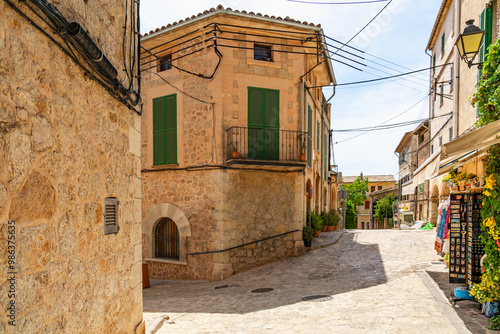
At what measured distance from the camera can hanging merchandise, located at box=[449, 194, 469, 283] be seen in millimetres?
6004

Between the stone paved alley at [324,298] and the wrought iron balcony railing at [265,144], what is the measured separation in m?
3.43

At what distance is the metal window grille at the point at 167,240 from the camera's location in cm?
1131

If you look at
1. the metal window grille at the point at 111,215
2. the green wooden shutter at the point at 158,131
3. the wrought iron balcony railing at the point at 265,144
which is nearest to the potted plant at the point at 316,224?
A: the wrought iron balcony railing at the point at 265,144

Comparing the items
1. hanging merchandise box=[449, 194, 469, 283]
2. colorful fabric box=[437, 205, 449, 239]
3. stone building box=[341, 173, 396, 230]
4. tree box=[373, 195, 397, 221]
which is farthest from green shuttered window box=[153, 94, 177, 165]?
stone building box=[341, 173, 396, 230]

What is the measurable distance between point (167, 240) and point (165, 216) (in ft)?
3.07

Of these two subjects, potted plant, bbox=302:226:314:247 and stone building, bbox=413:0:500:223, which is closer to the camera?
stone building, bbox=413:0:500:223

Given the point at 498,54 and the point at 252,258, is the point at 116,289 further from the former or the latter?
the point at 252,258

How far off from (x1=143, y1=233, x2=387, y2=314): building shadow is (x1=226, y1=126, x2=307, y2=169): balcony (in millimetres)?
3212

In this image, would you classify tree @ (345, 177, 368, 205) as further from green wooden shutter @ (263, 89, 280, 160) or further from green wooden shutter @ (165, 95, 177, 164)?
green wooden shutter @ (165, 95, 177, 164)

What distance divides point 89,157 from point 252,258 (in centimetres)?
820

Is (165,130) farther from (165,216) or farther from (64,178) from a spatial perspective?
(64,178)

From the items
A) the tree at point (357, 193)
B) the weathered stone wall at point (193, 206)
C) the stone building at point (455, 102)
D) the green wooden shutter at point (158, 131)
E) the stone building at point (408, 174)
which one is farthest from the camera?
the tree at point (357, 193)

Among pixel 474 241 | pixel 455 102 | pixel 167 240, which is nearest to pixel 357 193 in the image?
pixel 455 102

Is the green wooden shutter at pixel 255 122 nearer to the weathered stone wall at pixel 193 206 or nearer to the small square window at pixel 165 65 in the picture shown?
the weathered stone wall at pixel 193 206
